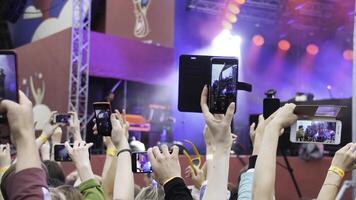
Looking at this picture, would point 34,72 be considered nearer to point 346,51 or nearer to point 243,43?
point 243,43

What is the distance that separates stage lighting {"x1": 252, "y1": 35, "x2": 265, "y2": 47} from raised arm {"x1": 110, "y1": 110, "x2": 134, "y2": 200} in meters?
14.2

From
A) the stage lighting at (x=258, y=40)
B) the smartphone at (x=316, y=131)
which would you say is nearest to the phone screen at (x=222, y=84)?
the smartphone at (x=316, y=131)

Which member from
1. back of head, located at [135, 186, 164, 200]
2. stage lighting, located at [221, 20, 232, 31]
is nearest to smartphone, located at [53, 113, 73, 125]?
back of head, located at [135, 186, 164, 200]

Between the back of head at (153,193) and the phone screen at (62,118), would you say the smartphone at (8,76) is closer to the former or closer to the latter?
the back of head at (153,193)

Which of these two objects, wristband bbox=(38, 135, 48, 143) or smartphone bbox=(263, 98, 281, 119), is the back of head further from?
wristband bbox=(38, 135, 48, 143)

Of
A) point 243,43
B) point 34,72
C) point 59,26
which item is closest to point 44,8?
point 59,26

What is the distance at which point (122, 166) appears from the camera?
212 centimetres

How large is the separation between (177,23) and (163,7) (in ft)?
6.69

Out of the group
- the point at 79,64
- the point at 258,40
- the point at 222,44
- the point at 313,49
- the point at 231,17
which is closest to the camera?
the point at 79,64

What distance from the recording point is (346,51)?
15.1 meters

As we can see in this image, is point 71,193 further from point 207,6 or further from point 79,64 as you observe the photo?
point 207,6

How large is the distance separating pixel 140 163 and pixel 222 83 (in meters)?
0.54

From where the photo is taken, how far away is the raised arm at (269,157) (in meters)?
1.85

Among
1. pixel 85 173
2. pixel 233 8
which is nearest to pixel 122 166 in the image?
pixel 85 173
